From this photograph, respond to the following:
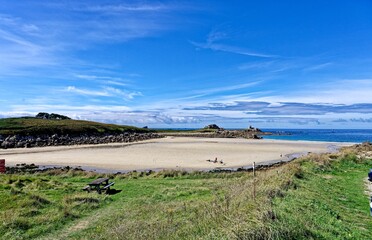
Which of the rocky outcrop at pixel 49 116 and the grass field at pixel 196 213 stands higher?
the rocky outcrop at pixel 49 116

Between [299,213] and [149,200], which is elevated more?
[299,213]

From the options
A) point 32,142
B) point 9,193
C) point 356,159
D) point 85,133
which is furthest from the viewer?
point 85,133

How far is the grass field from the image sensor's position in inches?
259

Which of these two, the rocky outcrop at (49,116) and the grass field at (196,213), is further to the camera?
the rocky outcrop at (49,116)

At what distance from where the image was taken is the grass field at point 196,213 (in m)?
6.59

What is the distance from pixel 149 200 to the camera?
46.9 ft

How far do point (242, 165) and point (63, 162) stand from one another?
20599 millimetres

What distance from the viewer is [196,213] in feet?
29.7

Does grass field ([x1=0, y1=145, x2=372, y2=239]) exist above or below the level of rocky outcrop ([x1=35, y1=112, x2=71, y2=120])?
→ below

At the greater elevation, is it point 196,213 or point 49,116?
point 49,116

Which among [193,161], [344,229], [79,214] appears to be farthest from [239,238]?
[193,161]

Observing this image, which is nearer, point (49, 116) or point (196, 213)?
point (196, 213)

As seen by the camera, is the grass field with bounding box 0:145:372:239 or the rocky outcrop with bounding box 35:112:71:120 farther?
the rocky outcrop with bounding box 35:112:71:120

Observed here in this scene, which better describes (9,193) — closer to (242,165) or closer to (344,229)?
(344,229)
